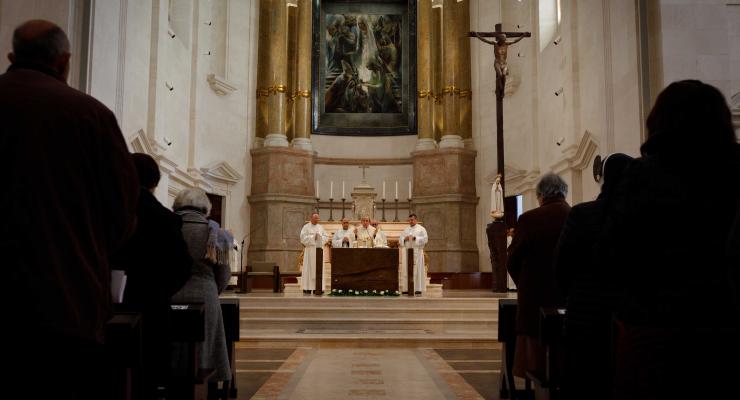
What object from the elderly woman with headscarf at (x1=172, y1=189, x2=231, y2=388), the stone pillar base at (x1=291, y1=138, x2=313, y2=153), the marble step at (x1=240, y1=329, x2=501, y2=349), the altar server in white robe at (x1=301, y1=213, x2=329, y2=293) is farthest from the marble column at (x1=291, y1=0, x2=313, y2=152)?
the elderly woman with headscarf at (x1=172, y1=189, x2=231, y2=388)

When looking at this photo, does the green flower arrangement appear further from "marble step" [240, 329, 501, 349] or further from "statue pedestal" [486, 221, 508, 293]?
"marble step" [240, 329, 501, 349]

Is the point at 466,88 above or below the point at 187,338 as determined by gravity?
above

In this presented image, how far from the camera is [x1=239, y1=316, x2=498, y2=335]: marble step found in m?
10.2

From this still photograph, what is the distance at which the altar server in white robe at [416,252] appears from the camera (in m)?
12.9

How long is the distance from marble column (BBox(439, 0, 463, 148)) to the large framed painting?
1170 millimetres

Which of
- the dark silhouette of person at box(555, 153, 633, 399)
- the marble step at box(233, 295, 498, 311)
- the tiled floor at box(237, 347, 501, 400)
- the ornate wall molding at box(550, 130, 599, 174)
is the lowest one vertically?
the tiled floor at box(237, 347, 501, 400)

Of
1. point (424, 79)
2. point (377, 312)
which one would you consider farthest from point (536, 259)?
point (424, 79)

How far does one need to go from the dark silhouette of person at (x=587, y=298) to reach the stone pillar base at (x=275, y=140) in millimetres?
15513

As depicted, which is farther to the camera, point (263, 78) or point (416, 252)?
point (263, 78)

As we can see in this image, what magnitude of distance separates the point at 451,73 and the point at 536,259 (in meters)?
14.6

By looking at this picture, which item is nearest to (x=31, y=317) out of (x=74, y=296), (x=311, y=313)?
(x=74, y=296)

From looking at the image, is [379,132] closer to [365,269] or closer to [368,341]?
[365,269]

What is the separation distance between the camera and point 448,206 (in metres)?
18.0

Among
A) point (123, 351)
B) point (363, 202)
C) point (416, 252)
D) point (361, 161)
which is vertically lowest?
point (123, 351)
